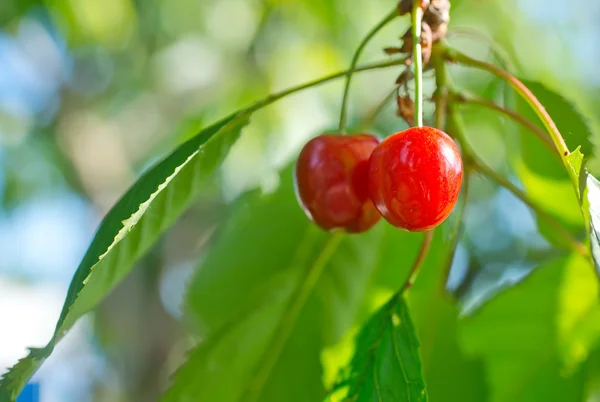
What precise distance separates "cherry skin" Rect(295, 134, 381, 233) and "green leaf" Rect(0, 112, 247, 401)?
13cm

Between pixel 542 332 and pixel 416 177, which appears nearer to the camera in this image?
pixel 416 177

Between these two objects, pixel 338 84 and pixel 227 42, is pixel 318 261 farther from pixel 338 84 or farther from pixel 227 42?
pixel 227 42

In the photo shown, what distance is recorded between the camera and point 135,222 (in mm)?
864

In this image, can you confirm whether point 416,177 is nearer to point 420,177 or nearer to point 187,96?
point 420,177

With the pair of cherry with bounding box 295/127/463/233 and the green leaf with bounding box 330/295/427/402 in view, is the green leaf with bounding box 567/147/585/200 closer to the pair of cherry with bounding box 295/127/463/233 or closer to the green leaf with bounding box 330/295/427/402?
the pair of cherry with bounding box 295/127/463/233

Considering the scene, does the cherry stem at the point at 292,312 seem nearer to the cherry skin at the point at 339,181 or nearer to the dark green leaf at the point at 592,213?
the cherry skin at the point at 339,181

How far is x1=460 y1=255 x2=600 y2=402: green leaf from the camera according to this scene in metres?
1.62

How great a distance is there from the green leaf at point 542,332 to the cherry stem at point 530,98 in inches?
27.4

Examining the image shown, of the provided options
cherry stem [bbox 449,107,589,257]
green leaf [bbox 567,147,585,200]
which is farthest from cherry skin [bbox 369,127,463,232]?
cherry stem [bbox 449,107,589,257]

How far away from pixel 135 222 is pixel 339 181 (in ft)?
1.01

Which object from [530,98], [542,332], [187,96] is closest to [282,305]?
[542,332]

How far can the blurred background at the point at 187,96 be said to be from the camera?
3.25 m

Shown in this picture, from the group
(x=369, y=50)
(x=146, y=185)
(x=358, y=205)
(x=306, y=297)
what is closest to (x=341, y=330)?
(x=306, y=297)

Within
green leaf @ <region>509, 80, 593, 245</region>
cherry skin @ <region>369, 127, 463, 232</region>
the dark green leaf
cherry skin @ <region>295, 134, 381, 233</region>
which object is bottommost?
A: the dark green leaf
